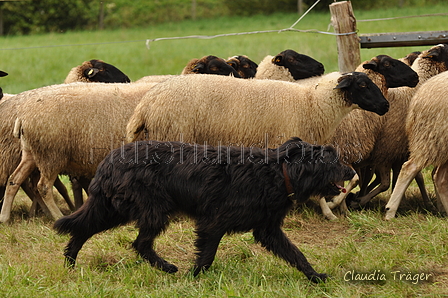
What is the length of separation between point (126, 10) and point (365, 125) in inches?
1226

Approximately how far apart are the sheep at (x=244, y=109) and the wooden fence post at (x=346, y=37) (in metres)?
1.36

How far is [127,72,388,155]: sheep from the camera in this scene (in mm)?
5793

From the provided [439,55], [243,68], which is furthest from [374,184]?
[243,68]

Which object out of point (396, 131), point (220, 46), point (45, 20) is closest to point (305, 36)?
point (220, 46)

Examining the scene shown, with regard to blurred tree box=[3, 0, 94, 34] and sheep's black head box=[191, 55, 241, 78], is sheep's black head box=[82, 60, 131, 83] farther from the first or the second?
blurred tree box=[3, 0, 94, 34]

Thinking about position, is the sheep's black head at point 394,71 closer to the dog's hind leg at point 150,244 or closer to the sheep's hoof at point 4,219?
the dog's hind leg at point 150,244

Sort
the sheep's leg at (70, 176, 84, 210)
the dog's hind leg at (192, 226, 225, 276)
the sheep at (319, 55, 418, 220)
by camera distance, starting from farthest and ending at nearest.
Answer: the sheep's leg at (70, 176, 84, 210)
the sheep at (319, 55, 418, 220)
the dog's hind leg at (192, 226, 225, 276)

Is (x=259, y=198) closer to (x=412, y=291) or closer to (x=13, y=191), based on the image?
(x=412, y=291)

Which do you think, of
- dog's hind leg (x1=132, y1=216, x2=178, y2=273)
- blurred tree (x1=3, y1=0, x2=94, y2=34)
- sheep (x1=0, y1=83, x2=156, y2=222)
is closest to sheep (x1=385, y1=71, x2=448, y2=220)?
dog's hind leg (x1=132, y1=216, x2=178, y2=273)

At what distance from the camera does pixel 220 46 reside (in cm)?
2298

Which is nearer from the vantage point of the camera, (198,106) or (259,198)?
(259,198)

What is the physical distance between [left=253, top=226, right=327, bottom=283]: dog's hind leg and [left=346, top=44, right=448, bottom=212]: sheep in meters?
2.85

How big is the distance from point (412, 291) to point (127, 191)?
208 cm

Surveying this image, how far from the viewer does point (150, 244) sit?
4402 millimetres
